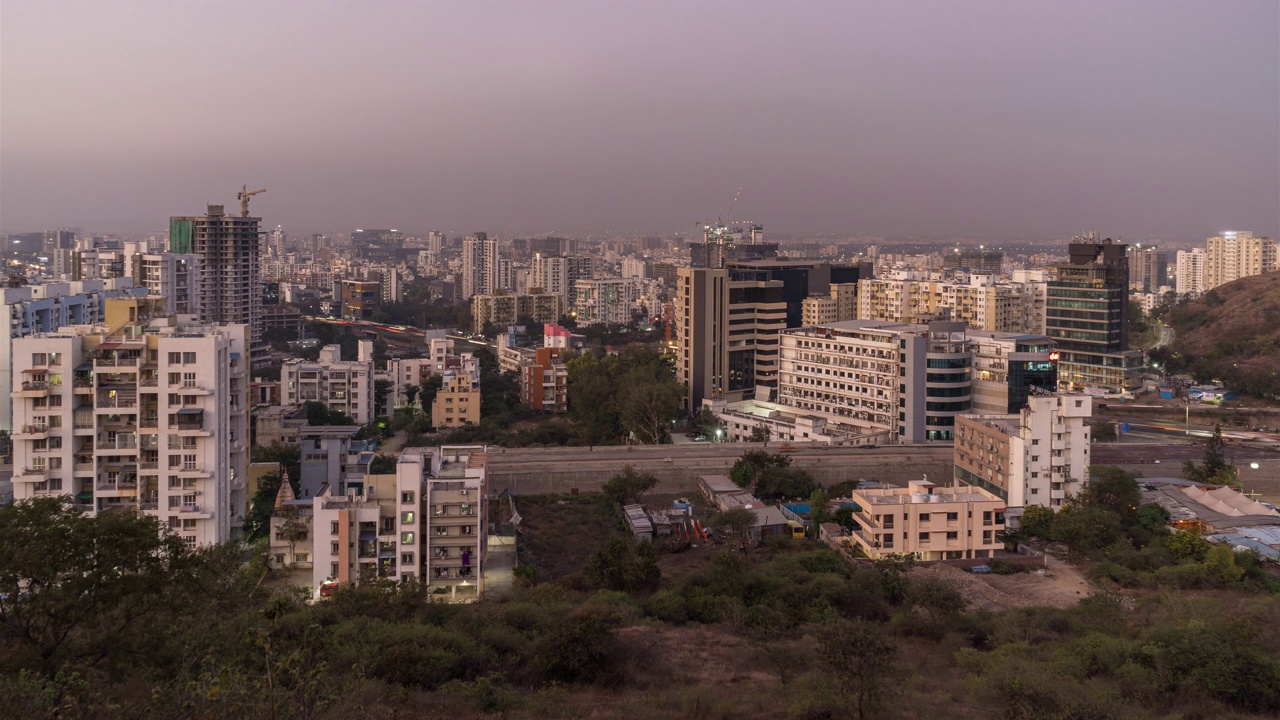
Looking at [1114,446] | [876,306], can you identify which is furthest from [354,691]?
[876,306]

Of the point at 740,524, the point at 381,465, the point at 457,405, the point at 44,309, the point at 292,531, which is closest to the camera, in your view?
the point at 292,531

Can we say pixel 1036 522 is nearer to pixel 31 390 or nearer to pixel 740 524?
pixel 740 524

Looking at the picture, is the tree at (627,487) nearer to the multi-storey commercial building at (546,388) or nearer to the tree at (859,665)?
the tree at (859,665)

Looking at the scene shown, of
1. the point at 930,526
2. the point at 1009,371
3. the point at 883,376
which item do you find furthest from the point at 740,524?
the point at 1009,371

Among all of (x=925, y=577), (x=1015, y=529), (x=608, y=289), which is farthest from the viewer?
(x=608, y=289)

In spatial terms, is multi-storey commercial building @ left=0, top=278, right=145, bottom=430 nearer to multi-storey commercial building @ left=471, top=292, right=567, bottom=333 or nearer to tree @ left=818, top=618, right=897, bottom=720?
tree @ left=818, top=618, right=897, bottom=720

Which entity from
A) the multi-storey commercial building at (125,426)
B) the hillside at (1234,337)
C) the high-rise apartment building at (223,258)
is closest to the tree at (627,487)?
the multi-storey commercial building at (125,426)

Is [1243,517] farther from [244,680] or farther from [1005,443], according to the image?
[244,680]
